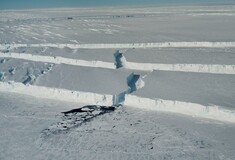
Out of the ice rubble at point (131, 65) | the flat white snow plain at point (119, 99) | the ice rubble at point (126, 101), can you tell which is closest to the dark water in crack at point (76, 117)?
the flat white snow plain at point (119, 99)

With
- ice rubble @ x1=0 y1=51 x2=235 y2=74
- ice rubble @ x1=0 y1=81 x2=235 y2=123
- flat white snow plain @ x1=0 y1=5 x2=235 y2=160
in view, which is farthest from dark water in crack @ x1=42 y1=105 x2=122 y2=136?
ice rubble @ x1=0 y1=51 x2=235 y2=74

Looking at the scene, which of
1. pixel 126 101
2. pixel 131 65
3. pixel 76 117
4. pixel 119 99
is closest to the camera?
pixel 76 117

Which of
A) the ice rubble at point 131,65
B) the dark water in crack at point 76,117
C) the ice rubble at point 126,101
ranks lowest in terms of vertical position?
the dark water in crack at point 76,117

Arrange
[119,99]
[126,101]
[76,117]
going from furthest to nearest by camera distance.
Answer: [119,99] < [126,101] < [76,117]

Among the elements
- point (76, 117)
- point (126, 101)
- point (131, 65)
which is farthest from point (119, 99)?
point (131, 65)

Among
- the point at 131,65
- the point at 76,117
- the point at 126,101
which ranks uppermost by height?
the point at 131,65

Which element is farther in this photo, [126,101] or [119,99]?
[119,99]

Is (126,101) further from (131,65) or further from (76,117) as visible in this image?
(131,65)

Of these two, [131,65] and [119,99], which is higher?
[131,65]

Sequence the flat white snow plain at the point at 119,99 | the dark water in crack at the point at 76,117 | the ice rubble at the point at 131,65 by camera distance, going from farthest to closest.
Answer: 1. the ice rubble at the point at 131,65
2. the dark water in crack at the point at 76,117
3. the flat white snow plain at the point at 119,99

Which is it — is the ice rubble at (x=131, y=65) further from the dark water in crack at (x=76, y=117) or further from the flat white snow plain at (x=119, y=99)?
the dark water in crack at (x=76, y=117)

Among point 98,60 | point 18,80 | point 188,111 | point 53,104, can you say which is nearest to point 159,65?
point 98,60
